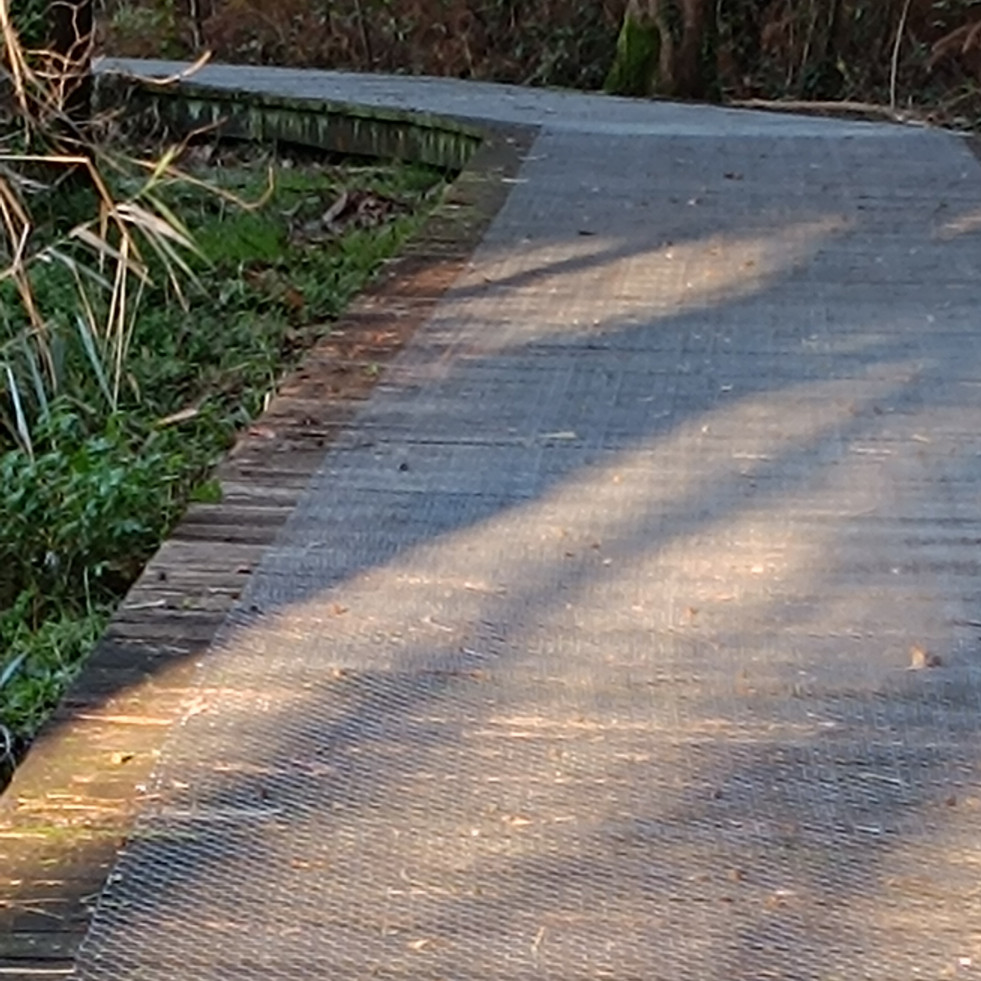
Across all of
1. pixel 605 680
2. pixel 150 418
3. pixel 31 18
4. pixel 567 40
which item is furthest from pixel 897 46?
pixel 605 680

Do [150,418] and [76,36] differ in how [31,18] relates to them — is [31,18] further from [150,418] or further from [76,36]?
[150,418]

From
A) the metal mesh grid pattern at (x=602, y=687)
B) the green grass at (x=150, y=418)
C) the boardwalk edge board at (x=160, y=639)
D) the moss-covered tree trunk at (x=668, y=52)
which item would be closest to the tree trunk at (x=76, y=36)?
the green grass at (x=150, y=418)

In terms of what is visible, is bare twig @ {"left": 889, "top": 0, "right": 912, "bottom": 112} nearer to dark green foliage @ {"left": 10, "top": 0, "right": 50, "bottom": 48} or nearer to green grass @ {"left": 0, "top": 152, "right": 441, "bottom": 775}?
green grass @ {"left": 0, "top": 152, "right": 441, "bottom": 775}

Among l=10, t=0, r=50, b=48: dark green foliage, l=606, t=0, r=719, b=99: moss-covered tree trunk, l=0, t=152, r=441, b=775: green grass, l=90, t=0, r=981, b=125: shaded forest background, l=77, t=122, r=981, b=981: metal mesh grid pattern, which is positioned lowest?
l=90, t=0, r=981, b=125: shaded forest background

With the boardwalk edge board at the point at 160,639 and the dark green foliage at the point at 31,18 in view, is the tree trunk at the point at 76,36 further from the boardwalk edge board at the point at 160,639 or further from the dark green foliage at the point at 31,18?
the boardwalk edge board at the point at 160,639

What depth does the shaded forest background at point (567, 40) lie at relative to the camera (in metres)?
12.0

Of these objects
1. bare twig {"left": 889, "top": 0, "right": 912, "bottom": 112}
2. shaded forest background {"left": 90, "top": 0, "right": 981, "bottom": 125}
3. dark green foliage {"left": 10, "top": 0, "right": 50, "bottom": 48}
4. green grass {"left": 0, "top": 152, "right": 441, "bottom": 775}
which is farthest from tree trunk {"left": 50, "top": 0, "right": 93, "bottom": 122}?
bare twig {"left": 889, "top": 0, "right": 912, "bottom": 112}

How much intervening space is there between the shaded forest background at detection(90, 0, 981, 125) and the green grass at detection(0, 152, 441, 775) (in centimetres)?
520

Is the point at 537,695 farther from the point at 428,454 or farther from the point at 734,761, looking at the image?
the point at 428,454

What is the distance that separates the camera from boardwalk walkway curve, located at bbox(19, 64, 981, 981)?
1.90 metres

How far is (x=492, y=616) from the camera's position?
2.66 meters

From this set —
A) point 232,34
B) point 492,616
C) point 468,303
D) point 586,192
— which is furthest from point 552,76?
point 492,616

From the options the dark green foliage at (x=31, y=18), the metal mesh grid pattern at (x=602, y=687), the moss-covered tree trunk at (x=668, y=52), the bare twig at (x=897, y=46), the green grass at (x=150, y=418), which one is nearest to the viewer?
the metal mesh grid pattern at (x=602, y=687)

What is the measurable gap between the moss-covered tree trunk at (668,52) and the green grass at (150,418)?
348 cm
